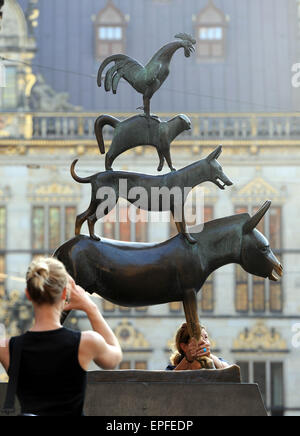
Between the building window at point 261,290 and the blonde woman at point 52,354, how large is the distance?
21963 mm

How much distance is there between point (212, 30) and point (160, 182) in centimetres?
2188

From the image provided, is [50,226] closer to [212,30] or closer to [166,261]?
[212,30]

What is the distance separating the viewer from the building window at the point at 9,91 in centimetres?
2592

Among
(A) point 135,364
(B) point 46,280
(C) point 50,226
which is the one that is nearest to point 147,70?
(B) point 46,280

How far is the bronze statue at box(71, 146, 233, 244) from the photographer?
644 centimetres

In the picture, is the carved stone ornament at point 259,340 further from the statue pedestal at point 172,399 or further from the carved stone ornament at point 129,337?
the statue pedestal at point 172,399

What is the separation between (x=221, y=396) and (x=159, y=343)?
2013 centimetres

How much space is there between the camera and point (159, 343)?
25422 millimetres

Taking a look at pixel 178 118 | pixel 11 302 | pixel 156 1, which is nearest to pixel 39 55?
pixel 156 1

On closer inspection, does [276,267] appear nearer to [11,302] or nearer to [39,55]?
[11,302]

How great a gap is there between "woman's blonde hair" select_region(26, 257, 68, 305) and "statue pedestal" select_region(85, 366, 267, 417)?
5.75 ft

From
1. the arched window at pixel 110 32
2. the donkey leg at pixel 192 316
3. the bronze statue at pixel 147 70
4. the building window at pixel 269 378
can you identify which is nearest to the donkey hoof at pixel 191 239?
the donkey leg at pixel 192 316

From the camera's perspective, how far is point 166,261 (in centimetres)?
630

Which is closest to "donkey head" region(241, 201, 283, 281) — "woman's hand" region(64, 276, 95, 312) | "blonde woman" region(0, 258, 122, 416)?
"woman's hand" region(64, 276, 95, 312)
